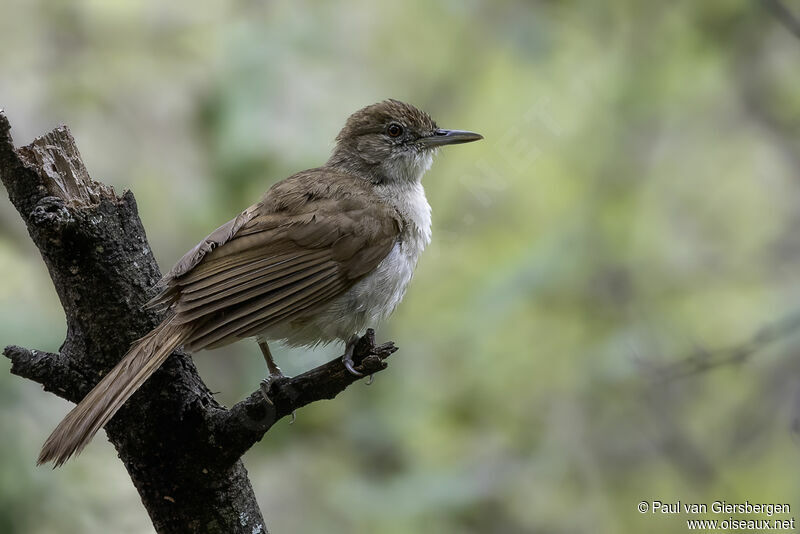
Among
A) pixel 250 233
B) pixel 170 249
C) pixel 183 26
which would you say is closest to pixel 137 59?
pixel 183 26

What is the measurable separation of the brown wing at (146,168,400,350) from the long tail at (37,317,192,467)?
0.19 meters

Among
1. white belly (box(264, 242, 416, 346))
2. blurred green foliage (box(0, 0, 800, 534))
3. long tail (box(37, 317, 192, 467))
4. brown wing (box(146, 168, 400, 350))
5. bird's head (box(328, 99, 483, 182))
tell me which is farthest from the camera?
blurred green foliage (box(0, 0, 800, 534))

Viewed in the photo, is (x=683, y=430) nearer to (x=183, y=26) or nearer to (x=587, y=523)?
(x=587, y=523)

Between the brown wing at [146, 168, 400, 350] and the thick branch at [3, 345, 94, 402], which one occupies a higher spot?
the brown wing at [146, 168, 400, 350]

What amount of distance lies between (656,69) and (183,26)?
9.96 ft

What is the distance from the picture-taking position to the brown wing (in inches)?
121

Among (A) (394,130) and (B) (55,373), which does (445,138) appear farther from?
(B) (55,373)

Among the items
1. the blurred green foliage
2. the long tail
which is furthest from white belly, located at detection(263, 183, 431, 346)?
the blurred green foliage

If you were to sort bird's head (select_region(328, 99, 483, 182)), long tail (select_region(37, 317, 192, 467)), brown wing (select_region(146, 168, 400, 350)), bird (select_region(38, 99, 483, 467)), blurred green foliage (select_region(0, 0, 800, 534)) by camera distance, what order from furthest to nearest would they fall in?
blurred green foliage (select_region(0, 0, 800, 534)) < bird's head (select_region(328, 99, 483, 182)) < brown wing (select_region(146, 168, 400, 350)) < bird (select_region(38, 99, 483, 467)) < long tail (select_region(37, 317, 192, 467))


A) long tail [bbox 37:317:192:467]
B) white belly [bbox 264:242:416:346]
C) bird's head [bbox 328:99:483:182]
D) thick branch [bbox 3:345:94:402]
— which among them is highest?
bird's head [bbox 328:99:483:182]

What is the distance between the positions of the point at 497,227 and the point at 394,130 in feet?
3.67

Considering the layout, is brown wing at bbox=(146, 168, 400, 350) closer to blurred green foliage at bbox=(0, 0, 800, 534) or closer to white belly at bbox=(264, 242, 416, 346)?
white belly at bbox=(264, 242, 416, 346)

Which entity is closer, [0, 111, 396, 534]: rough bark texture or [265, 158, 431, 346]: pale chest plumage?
[0, 111, 396, 534]: rough bark texture

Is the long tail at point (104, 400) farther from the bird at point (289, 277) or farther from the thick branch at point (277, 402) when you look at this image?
the thick branch at point (277, 402)
